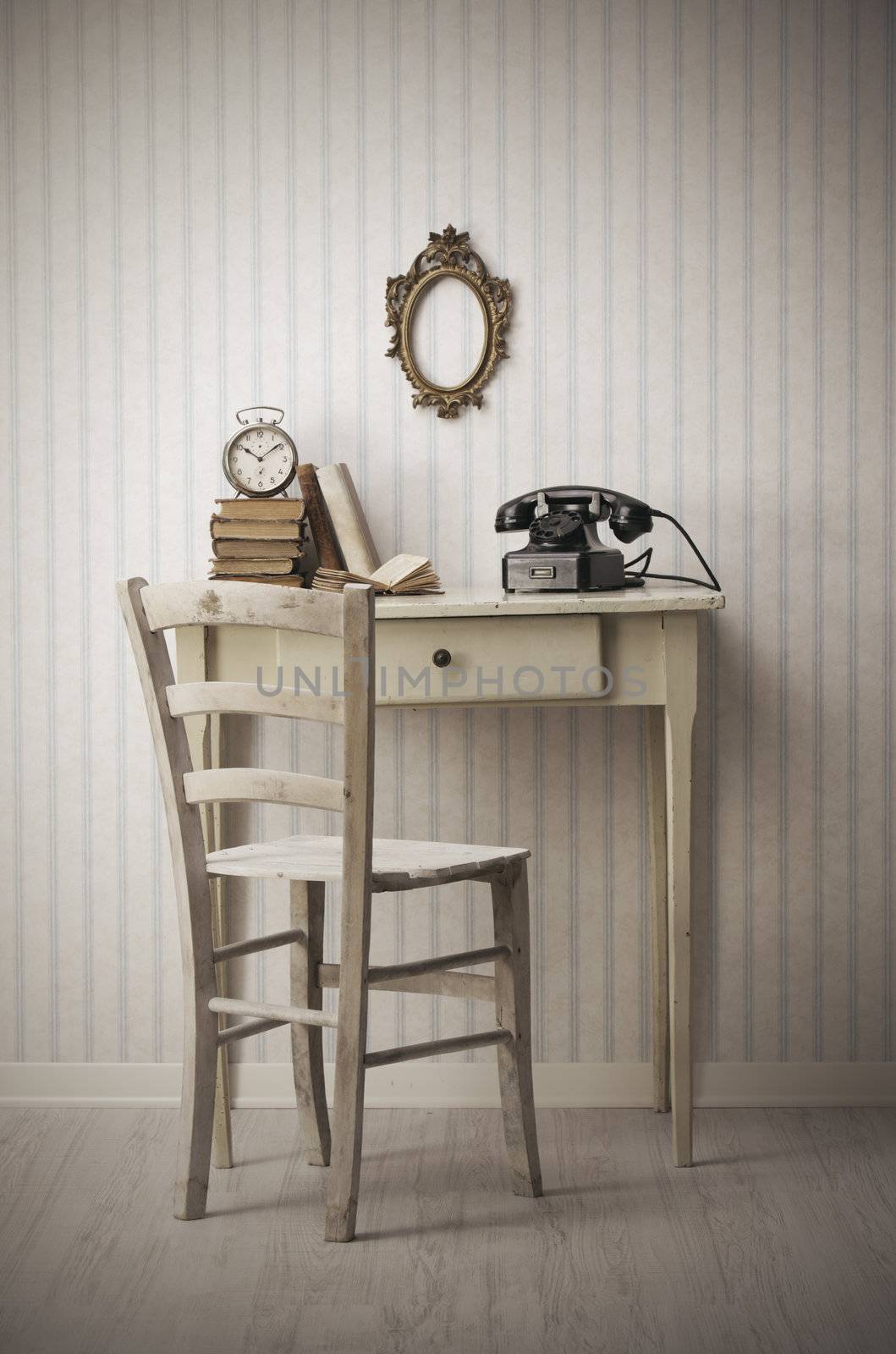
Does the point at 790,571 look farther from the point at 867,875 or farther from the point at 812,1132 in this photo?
the point at 812,1132

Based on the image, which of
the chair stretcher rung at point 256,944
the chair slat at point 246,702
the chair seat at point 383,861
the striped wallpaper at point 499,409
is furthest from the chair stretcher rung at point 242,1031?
the striped wallpaper at point 499,409

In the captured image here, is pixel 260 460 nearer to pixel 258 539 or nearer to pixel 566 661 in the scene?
pixel 258 539

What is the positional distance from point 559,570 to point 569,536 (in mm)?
77

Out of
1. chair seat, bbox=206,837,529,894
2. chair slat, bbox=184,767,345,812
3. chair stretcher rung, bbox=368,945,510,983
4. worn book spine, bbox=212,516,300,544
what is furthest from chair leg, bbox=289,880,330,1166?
worn book spine, bbox=212,516,300,544

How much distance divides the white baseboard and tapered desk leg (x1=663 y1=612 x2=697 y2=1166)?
0.36m

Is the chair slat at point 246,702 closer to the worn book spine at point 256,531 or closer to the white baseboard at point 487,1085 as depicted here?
the worn book spine at point 256,531

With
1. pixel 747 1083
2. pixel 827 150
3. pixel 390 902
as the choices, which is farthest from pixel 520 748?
pixel 827 150

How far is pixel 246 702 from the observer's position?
174 cm

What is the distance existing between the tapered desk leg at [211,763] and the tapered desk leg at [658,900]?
2.66 ft

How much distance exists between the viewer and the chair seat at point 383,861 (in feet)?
5.89

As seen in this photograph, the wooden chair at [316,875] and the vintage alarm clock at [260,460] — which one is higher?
the vintage alarm clock at [260,460]

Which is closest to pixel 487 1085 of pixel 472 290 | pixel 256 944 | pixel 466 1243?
pixel 466 1243

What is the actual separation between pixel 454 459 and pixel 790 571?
684mm

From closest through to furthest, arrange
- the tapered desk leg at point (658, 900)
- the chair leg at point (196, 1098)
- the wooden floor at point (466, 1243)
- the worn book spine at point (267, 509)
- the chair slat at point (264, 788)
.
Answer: the wooden floor at point (466, 1243) < the chair slat at point (264, 788) < the chair leg at point (196, 1098) < the worn book spine at point (267, 509) < the tapered desk leg at point (658, 900)
